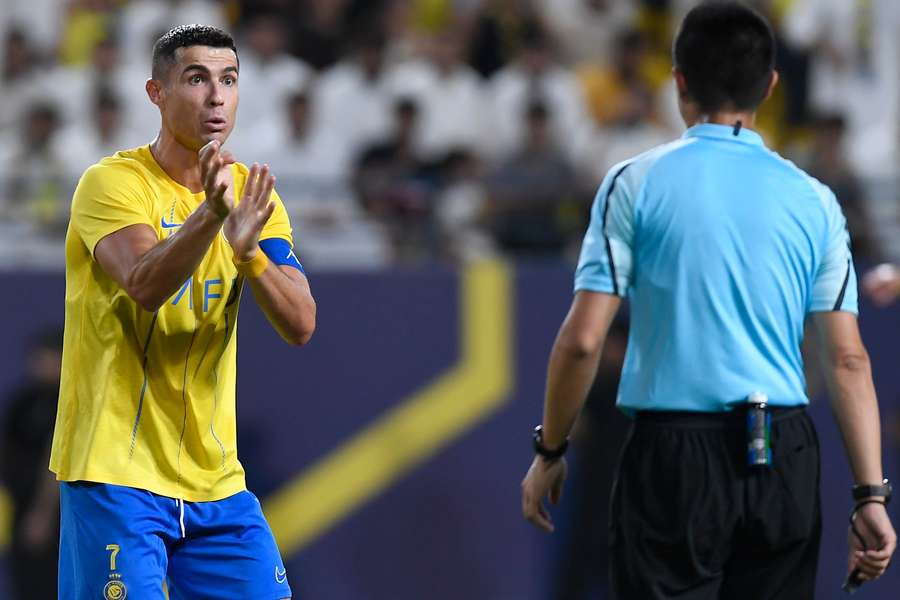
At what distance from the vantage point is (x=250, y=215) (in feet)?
14.1

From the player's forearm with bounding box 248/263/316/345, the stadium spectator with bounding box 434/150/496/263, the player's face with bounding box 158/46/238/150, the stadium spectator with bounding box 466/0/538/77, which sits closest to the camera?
the player's forearm with bounding box 248/263/316/345

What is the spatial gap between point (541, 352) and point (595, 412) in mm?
569

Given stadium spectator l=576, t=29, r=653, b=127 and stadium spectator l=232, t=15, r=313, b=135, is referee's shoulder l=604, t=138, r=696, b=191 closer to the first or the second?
stadium spectator l=576, t=29, r=653, b=127

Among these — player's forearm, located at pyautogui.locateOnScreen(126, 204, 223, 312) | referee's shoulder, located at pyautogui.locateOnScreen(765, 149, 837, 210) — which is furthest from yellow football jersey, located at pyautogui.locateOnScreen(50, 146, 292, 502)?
referee's shoulder, located at pyautogui.locateOnScreen(765, 149, 837, 210)

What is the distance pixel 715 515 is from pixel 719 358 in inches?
17.2

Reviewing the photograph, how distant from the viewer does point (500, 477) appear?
1024 centimetres

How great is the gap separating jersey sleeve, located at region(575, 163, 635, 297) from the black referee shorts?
1.37 ft

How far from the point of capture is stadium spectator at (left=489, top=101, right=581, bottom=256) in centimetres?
1019

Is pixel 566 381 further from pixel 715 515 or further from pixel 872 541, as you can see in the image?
pixel 872 541

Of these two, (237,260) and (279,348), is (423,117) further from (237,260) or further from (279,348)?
(237,260)

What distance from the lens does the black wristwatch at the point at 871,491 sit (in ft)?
14.3

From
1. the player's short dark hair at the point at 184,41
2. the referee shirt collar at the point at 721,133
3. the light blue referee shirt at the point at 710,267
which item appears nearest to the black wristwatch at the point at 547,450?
the light blue referee shirt at the point at 710,267

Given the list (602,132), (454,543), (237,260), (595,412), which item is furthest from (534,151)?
(237,260)

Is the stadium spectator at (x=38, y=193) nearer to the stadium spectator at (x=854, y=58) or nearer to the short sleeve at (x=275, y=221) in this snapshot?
the short sleeve at (x=275, y=221)
